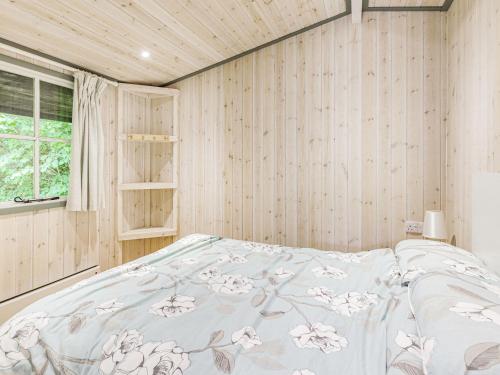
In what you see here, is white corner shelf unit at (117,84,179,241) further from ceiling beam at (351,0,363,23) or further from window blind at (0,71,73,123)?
ceiling beam at (351,0,363,23)

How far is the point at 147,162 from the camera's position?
3.46 metres

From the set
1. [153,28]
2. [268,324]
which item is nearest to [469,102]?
[268,324]

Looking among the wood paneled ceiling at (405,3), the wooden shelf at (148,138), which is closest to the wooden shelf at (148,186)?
the wooden shelf at (148,138)

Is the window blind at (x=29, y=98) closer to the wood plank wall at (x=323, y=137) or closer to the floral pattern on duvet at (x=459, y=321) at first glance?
the wood plank wall at (x=323, y=137)

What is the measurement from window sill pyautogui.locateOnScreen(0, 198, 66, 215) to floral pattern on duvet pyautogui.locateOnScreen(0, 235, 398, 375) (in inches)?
47.4

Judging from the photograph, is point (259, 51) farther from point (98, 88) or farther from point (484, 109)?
point (484, 109)

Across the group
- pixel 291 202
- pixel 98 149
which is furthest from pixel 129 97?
pixel 291 202

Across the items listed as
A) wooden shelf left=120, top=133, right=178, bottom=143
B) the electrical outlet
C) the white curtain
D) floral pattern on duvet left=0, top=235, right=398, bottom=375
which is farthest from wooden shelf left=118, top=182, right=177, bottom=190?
the electrical outlet

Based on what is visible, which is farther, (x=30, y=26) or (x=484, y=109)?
(x=30, y=26)

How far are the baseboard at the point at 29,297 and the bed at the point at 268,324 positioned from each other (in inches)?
49.4

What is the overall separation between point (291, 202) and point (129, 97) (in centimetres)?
207

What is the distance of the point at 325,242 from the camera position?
9.36 feet

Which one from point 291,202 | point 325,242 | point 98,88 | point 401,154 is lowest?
point 325,242

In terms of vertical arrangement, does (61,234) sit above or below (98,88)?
below
